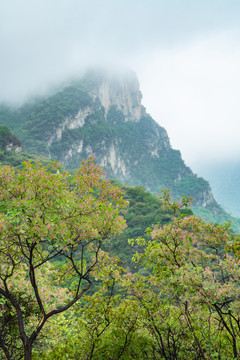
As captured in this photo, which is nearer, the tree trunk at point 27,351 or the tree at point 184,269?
the tree trunk at point 27,351

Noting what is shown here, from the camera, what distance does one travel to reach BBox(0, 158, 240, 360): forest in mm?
6242

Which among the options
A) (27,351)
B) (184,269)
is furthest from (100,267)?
(184,269)

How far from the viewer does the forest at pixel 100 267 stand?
246 inches

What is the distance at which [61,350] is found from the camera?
837 cm

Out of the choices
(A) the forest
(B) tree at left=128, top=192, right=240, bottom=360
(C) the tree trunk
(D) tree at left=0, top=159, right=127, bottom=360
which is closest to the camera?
(D) tree at left=0, top=159, right=127, bottom=360

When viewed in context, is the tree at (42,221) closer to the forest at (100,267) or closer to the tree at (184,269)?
the forest at (100,267)

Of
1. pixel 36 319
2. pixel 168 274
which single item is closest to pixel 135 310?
pixel 168 274

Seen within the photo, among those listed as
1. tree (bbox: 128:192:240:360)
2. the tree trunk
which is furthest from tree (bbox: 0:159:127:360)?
tree (bbox: 128:192:240:360)

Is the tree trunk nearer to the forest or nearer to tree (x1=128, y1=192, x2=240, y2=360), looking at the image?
the forest

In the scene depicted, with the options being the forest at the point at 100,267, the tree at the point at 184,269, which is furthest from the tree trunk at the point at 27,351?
the tree at the point at 184,269

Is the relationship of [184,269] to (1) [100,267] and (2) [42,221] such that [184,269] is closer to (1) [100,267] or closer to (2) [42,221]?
(1) [100,267]

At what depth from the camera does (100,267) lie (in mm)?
8391

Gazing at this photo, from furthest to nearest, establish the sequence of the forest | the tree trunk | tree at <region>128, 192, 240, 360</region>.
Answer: tree at <region>128, 192, 240, 360</region> → the tree trunk → the forest

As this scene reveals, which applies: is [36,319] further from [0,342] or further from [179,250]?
[179,250]
